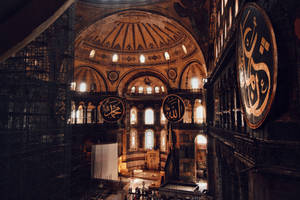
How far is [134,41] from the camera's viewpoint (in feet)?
64.5

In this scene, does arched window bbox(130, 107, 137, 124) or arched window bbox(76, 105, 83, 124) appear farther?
arched window bbox(130, 107, 137, 124)

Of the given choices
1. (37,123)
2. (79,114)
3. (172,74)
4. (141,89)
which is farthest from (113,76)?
(37,123)

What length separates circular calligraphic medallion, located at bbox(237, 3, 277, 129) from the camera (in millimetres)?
2818

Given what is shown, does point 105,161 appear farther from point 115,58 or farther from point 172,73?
point 172,73

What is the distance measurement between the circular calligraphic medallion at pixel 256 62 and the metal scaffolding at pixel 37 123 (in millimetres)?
6891

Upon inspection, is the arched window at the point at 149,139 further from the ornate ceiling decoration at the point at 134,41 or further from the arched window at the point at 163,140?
the ornate ceiling decoration at the point at 134,41

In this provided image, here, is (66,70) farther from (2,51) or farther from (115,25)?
(115,25)

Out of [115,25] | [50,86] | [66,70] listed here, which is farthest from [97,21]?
[50,86]

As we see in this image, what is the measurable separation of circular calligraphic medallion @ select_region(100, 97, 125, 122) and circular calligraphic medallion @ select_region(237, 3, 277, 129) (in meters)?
10.1

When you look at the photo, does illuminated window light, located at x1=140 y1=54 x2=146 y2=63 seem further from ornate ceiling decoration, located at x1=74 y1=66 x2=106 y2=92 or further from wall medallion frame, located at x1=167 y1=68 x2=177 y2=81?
ornate ceiling decoration, located at x1=74 y1=66 x2=106 y2=92

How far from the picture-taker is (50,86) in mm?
8141

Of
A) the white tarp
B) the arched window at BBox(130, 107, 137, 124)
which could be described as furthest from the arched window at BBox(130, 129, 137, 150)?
the white tarp

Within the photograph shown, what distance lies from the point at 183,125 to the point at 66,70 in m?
11.7

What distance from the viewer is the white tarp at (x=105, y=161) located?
53.7 ft
